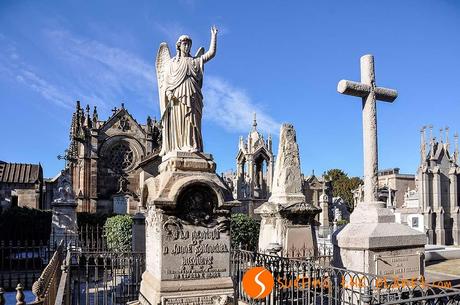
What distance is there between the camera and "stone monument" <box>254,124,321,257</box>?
33.9ft

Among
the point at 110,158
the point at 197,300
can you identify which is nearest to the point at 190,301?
the point at 197,300

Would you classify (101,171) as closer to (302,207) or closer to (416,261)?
(302,207)

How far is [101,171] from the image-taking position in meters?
A: 35.4

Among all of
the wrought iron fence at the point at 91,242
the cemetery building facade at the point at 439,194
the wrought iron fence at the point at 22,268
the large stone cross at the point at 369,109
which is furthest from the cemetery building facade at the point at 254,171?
the large stone cross at the point at 369,109

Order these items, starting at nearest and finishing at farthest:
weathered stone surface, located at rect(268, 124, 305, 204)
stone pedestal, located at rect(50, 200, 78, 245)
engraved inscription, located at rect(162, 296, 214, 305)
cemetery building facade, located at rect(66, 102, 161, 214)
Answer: engraved inscription, located at rect(162, 296, 214, 305)
weathered stone surface, located at rect(268, 124, 305, 204)
stone pedestal, located at rect(50, 200, 78, 245)
cemetery building facade, located at rect(66, 102, 161, 214)

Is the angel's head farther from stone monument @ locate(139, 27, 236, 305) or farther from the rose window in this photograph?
the rose window

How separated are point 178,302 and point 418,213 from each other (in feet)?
96.3

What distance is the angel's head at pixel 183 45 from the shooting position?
691 centimetres

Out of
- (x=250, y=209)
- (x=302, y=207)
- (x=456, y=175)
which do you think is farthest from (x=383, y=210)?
(x=456, y=175)

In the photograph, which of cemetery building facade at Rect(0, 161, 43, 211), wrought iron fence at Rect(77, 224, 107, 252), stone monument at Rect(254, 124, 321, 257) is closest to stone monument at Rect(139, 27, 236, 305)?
stone monument at Rect(254, 124, 321, 257)

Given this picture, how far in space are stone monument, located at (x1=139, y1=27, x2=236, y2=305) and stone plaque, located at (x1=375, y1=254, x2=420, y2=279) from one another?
2.90 meters

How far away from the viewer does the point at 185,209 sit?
6238 mm

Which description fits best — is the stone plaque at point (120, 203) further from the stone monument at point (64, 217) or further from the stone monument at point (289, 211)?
the stone monument at point (289, 211)

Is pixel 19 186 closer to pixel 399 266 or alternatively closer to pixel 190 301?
pixel 190 301
